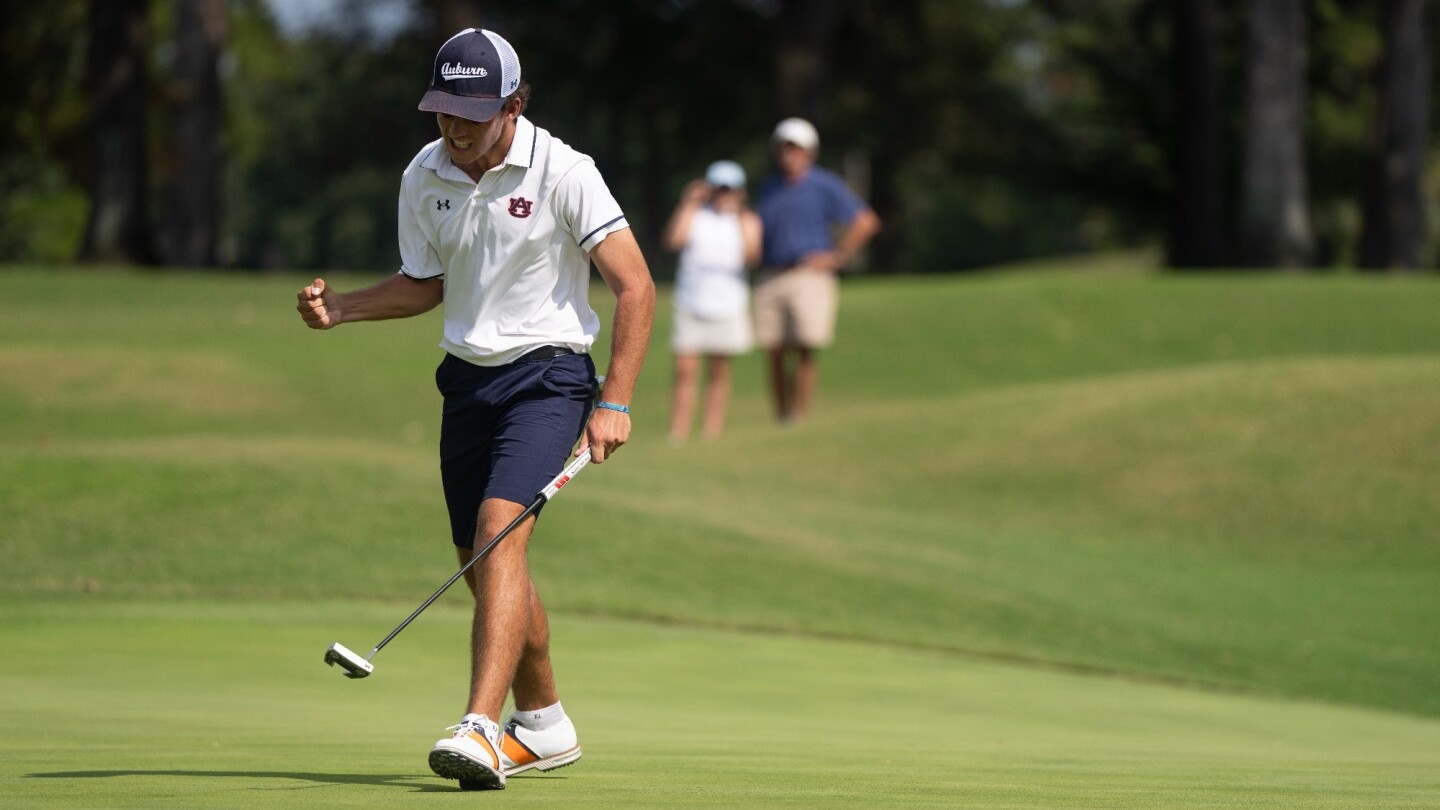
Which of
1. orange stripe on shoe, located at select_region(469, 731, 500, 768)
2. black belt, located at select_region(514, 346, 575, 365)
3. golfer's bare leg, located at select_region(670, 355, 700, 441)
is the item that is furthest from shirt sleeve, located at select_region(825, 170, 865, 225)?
orange stripe on shoe, located at select_region(469, 731, 500, 768)

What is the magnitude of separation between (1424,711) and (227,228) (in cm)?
10040

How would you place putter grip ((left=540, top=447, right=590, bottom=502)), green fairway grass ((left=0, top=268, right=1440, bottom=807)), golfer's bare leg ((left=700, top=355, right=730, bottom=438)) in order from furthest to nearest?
golfer's bare leg ((left=700, top=355, right=730, bottom=438)) → green fairway grass ((left=0, top=268, right=1440, bottom=807)) → putter grip ((left=540, top=447, right=590, bottom=502))

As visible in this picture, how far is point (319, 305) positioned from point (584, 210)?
0.79m

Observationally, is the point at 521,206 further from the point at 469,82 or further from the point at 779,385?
the point at 779,385

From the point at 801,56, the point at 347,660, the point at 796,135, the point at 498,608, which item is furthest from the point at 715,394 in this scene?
the point at 801,56

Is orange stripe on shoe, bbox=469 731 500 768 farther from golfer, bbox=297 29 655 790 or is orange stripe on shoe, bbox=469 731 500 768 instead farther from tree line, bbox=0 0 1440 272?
tree line, bbox=0 0 1440 272

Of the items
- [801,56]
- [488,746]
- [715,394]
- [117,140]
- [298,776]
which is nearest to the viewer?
[488,746]

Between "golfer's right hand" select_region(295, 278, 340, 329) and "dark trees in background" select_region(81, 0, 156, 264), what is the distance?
27.0 m

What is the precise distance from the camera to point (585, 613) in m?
10.7

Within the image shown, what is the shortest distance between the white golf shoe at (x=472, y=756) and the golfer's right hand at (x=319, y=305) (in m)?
1.26

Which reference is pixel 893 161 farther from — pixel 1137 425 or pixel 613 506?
pixel 613 506

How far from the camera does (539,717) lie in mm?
5754

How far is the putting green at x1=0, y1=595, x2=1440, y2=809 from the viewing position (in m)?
5.04

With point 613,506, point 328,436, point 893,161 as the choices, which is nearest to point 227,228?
point 893,161
